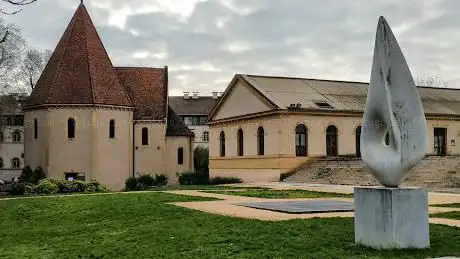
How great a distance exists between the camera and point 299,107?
41688 mm

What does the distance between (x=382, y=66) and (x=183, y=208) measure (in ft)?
29.2

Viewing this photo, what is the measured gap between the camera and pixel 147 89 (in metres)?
54.0

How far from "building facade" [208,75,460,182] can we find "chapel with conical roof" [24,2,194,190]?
22.7 ft

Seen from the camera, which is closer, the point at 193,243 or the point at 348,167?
the point at 193,243

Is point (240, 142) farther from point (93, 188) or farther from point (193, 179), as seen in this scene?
point (93, 188)

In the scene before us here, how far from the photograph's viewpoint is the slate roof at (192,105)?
294 ft

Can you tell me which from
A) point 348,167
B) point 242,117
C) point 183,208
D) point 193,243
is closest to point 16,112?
point 242,117

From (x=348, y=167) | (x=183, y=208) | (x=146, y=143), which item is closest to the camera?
(x=183, y=208)

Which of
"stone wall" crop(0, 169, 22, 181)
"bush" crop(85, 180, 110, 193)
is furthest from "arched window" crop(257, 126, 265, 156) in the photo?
"stone wall" crop(0, 169, 22, 181)

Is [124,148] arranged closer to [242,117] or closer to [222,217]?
[242,117]

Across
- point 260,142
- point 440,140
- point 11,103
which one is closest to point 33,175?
point 260,142

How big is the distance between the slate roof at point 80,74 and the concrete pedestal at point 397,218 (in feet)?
126

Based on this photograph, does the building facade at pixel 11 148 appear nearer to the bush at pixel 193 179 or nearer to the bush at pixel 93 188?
the bush at pixel 193 179

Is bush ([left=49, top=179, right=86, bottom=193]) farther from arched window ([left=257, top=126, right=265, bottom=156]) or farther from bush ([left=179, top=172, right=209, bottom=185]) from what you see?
arched window ([left=257, top=126, right=265, bottom=156])
